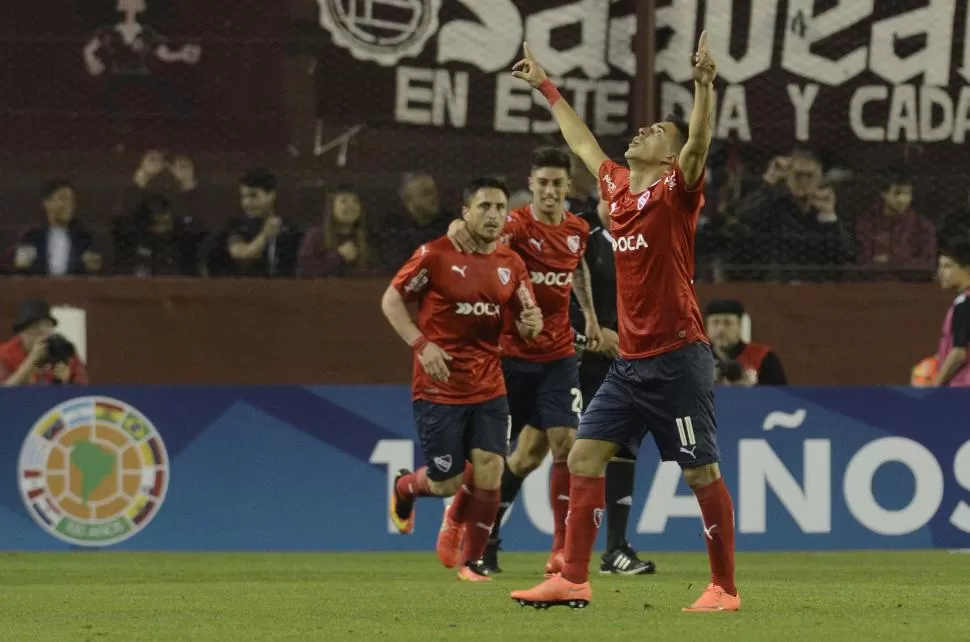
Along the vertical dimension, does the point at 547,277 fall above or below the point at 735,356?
above

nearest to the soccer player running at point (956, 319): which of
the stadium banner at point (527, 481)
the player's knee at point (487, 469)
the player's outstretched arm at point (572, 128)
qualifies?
the stadium banner at point (527, 481)

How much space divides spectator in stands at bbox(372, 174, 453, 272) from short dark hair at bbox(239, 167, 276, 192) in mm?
792

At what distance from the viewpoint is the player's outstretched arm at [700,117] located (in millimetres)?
6551

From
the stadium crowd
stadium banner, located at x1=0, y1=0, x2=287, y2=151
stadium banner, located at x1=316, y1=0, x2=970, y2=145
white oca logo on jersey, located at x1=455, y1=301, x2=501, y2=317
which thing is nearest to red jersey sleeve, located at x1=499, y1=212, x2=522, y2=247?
white oca logo on jersey, located at x1=455, y1=301, x2=501, y2=317

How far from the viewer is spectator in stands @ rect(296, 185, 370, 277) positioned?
1350 centimetres

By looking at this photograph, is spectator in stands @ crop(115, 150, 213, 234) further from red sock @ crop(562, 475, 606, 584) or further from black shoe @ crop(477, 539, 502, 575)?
red sock @ crop(562, 475, 606, 584)

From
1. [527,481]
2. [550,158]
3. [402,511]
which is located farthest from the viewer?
[527,481]

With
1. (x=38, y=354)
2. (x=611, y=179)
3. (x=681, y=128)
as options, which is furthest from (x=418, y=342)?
(x=38, y=354)

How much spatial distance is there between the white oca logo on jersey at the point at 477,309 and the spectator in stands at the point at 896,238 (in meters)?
4.88

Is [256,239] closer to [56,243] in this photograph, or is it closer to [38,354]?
[56,243]

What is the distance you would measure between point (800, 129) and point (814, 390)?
7.62 feet

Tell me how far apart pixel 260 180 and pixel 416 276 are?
414 cm

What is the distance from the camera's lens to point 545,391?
9961 mm

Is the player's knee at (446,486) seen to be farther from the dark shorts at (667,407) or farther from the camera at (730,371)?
the camera at (730,371)
